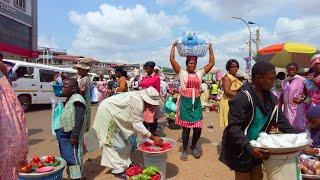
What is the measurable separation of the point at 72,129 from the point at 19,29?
1800 inches

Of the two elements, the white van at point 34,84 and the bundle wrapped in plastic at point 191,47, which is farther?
the white van at point 34,84

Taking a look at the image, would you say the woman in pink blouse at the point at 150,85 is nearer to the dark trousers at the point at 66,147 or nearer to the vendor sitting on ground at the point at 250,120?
the dark trousers at the point at 66,147

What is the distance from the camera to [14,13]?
44.6m

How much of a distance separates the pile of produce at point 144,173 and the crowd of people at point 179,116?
0.37 m

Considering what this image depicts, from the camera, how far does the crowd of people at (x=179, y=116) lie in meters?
2.41

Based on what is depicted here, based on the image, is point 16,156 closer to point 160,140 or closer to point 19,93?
point 160,140

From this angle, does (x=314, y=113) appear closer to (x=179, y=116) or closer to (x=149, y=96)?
(x=149, y=96)

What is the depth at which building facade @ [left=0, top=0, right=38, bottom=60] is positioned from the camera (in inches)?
1668

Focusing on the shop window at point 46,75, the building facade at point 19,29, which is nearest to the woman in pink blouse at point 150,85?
the shop window at point 46,75

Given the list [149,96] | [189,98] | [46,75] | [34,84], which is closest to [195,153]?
[189,98]

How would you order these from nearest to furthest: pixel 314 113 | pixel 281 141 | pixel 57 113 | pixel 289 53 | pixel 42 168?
pixel 281 141, pixel 314 113, pixel 42 168, pixel 57 113, pixel 289 53

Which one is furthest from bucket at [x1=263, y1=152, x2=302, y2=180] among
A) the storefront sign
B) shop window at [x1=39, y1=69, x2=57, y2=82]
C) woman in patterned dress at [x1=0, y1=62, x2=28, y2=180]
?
the storefront sign

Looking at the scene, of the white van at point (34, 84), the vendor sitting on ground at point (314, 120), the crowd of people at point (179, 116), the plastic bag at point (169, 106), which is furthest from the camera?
the white van at point (34, 84)

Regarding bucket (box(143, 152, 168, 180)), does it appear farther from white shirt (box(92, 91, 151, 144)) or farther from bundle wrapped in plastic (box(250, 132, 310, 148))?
bundle wrapped in plastic (box(250, 132, 310, 148))
